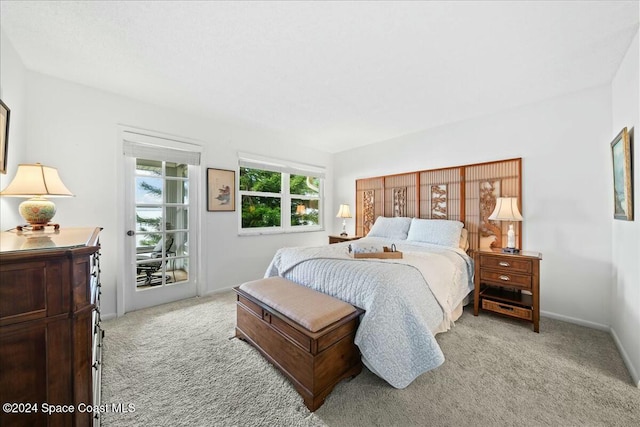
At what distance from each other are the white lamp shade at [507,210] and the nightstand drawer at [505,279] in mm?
598

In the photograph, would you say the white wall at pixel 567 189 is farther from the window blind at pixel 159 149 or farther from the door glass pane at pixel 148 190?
the door glass pane at pixel 148 190

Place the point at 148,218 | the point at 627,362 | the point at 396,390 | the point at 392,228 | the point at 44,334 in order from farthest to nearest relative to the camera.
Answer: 1. the point at 392,228
2. the point at 148,218
3. the point at 627,362
4. the point at 396,390
5. the point at 44,334

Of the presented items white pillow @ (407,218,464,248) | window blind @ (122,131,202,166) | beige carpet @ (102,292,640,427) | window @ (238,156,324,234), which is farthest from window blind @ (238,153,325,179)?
beige carpet @ (102,292,640,427)

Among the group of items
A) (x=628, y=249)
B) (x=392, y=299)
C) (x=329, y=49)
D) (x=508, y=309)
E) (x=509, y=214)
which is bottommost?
(x=508, y=309)

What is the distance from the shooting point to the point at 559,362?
1.92 metres

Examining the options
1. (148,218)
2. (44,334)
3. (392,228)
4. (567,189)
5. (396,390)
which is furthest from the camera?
(392,228)

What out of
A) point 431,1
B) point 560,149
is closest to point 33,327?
point 431,1

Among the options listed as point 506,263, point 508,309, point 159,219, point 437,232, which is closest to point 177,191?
point 159,219

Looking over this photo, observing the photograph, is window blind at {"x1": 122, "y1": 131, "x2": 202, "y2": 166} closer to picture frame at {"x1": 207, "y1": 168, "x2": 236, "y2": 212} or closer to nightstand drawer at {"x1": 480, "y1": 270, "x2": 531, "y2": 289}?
picture frame at {"x1": 207, "y1": 168, "x2": 236, "y2": 212}

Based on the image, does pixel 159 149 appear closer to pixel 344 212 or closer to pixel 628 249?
pixel 344 212

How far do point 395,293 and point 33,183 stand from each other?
2.60 m

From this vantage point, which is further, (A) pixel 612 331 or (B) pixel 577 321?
(B) pixel 577 321

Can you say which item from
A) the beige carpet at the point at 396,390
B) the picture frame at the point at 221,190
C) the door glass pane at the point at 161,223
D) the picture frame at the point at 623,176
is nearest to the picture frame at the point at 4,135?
the door glass pane at the point at 161,223

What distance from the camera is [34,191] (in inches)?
65.6
